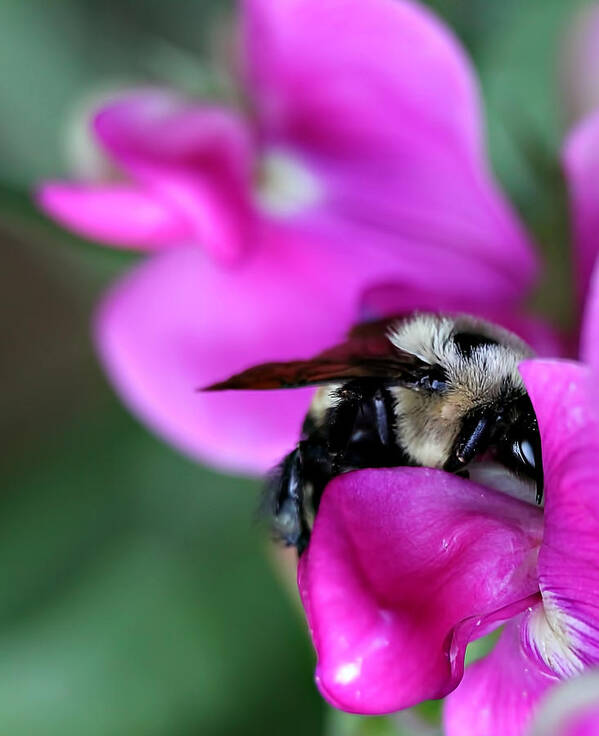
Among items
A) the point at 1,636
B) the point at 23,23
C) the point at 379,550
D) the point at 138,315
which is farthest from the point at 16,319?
the point at 379,550

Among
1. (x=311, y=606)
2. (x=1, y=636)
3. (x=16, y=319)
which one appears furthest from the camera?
(x=16, y=319)

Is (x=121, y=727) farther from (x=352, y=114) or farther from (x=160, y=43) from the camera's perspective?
(x=160, y=43)

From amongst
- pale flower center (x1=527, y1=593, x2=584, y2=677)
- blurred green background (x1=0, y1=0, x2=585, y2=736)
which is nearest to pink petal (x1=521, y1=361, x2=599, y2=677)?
pale flower center (x1=527, y1=593, x2=584, y2=677)

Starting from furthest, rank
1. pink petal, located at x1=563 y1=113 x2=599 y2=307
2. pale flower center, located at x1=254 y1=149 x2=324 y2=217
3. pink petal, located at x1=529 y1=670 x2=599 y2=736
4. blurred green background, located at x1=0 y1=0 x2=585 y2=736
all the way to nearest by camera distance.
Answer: blurred green background, located at x1=0 y1=0 x2=585 y2=736 → pale flower center, located at x1=254 y1=149 x2=324 y2=217 → pink petal, located at x1=563 y1=113 x2=599 y2=307 → pink petal, located at x1=529 y1=670 x2=599 y2=736

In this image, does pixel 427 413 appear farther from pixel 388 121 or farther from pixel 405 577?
pixel 388 121

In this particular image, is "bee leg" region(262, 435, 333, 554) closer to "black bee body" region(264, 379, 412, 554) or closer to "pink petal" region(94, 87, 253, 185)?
"black bee body" region(264, 379, 412, 554)

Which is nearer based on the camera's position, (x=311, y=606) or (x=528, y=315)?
(x=311, y=606)

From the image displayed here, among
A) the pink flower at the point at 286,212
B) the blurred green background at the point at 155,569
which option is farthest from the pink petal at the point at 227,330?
the blurred green background at the point at 155,569
